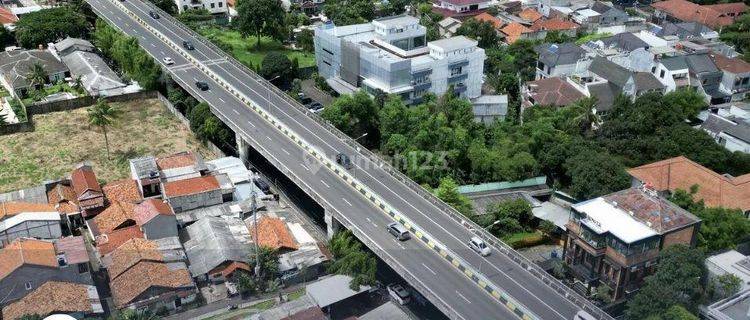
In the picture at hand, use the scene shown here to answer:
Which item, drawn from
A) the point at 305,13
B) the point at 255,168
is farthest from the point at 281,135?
the point at 305,13

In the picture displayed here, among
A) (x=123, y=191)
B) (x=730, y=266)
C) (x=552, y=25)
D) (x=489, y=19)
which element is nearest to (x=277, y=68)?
(x=123, y=191)

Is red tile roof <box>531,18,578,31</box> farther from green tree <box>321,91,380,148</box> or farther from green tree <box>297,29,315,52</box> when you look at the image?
green tree <box>321,91,380,148</box>

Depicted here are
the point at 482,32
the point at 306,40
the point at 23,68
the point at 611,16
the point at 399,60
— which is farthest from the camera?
the point at 611,16

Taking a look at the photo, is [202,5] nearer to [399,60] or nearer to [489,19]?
[489,19]

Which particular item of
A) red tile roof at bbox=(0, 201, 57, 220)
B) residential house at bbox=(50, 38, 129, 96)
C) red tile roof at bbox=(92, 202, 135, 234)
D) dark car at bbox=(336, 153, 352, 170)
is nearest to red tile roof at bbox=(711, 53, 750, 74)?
dark car at bbox=(336, 153, 352, 170)

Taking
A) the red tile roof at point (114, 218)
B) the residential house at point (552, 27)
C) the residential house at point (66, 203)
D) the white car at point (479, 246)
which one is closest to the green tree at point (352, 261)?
the white car at point (479, 246)

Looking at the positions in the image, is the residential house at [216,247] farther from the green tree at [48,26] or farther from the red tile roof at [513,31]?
the red tile roof at [513,31]
